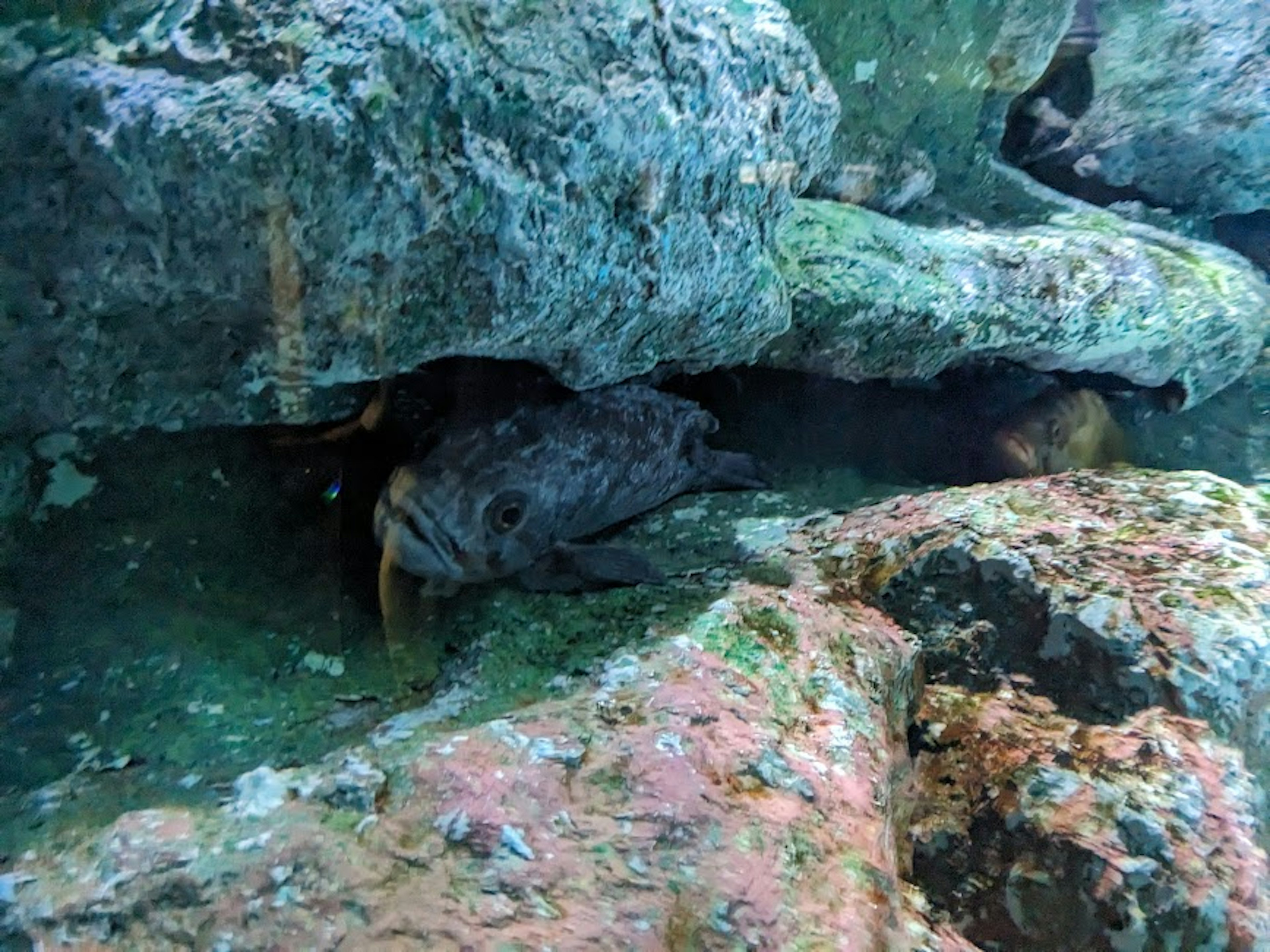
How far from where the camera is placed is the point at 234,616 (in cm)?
233

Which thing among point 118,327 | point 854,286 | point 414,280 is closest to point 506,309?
point 414,280

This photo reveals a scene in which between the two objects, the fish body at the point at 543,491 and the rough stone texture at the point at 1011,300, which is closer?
the fish body at the point at 543,491

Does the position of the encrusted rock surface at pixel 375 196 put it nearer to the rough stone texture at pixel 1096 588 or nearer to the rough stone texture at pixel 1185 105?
the rough stone texture at pixel 1096 588

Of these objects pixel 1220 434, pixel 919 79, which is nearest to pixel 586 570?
pixel 919 79

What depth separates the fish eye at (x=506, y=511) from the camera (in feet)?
8.84

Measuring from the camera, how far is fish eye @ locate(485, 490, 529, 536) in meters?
2.69

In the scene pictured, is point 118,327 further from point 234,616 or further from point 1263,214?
point 1263,214

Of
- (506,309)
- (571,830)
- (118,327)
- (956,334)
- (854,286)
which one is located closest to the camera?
(571,830)

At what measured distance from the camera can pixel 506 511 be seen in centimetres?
274

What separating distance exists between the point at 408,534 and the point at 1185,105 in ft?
15.0

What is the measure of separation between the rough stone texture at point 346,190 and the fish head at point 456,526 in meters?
0.41

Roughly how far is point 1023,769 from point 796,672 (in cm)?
59

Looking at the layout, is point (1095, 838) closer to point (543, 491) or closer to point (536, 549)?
point (536, 549)

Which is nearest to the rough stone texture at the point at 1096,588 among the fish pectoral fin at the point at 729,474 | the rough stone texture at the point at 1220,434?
the fish pectoral fin at the point at 729,474
